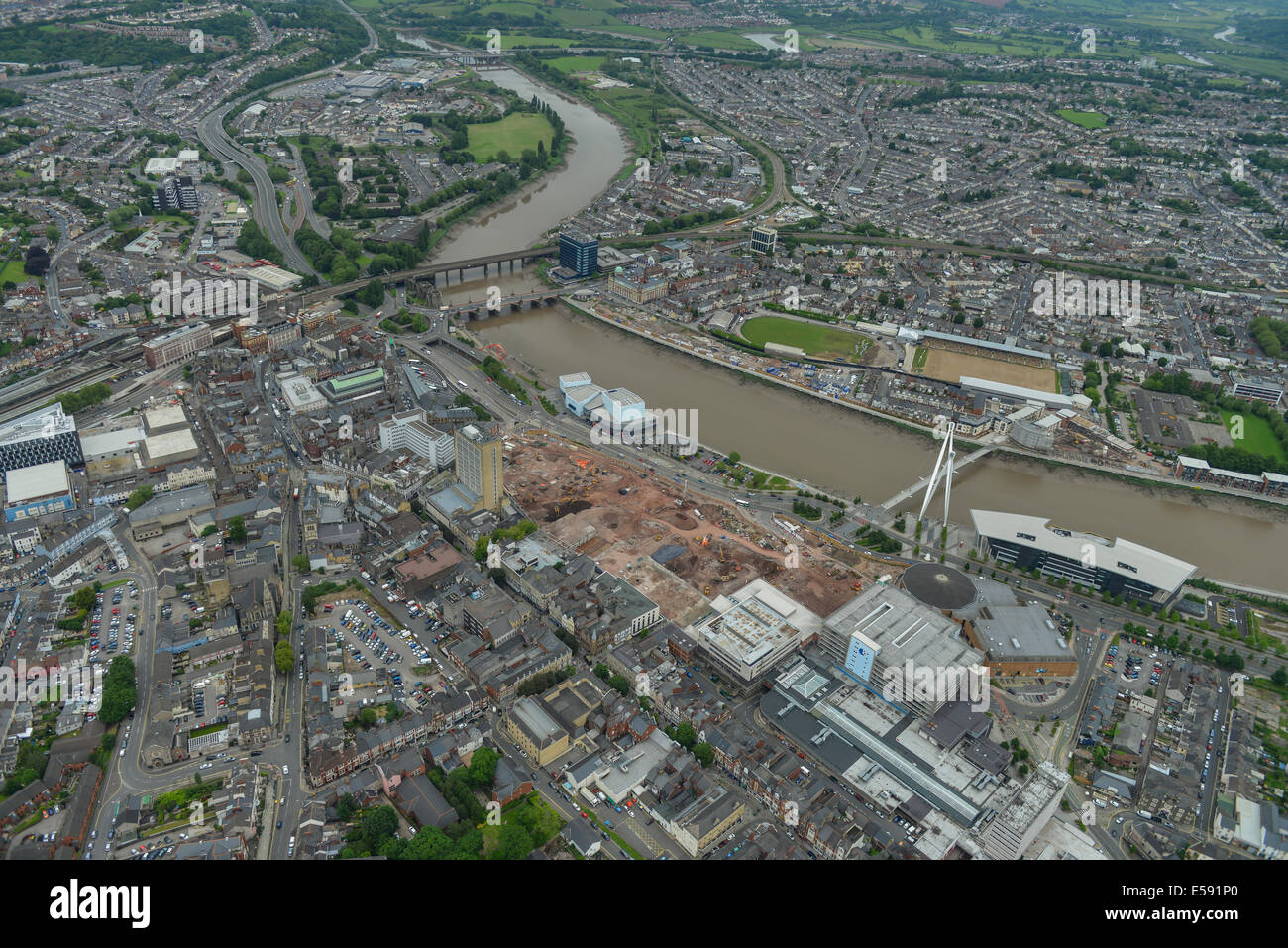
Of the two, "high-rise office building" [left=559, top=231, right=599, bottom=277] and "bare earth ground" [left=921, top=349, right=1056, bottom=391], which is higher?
"high-rise office building" [left=559, top=231, right=599, bottom=277]

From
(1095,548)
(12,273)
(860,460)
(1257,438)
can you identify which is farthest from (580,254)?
(1257,438)

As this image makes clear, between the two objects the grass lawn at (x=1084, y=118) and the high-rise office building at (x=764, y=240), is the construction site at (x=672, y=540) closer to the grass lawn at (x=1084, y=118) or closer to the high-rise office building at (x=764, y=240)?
the high-rise office building at (x=764, y=240)

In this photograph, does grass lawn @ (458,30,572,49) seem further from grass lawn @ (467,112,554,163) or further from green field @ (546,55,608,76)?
grass lawn @ (467,112,554,163)

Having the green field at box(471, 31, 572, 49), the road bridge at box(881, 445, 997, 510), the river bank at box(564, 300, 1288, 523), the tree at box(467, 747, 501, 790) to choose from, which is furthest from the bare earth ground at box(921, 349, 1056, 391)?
the green field at box(471, 31, 572, 49)

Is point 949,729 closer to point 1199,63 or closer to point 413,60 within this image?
point 413,60

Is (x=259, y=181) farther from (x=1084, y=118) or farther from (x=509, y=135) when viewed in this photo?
(x=1084, y=118)

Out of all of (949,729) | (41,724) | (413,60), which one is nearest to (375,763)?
(41,724)
